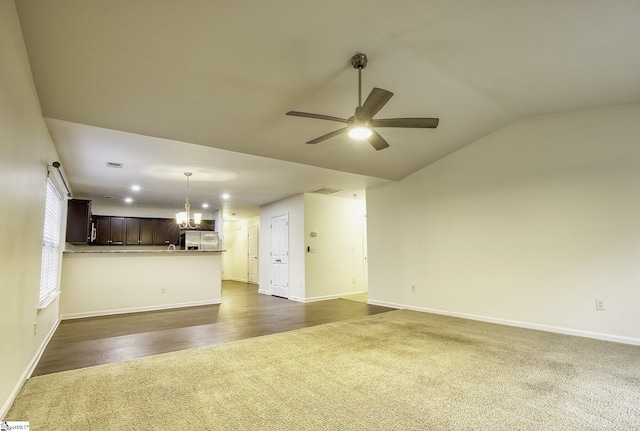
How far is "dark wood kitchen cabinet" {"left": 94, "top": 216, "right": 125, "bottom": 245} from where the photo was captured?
26.7ft

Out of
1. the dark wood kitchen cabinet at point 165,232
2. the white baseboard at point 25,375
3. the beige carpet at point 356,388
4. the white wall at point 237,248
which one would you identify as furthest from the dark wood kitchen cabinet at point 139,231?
the beige carpet at point 356,388

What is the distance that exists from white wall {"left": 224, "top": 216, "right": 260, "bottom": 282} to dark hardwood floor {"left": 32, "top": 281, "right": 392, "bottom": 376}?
469 cm

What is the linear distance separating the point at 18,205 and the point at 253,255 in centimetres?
879

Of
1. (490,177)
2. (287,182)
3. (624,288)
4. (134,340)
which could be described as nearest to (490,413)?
(624,288)

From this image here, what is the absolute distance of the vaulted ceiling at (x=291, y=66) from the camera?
7.75ft

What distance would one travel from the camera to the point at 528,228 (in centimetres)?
441

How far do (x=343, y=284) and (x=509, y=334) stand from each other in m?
4.01

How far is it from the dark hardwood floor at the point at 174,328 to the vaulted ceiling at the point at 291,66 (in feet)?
7.98

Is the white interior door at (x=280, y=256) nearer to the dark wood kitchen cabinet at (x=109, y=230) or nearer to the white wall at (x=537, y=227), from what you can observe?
the white wall at (x=537, y=227)

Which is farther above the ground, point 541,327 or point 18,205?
point 18,205

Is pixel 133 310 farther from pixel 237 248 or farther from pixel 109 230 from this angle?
pixel 237 248

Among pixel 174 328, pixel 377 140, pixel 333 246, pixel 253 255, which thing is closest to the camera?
pixel 377 140

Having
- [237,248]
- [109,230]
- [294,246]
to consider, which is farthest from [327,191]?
[237,248]

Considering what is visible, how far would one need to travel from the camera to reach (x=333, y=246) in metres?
7.52
